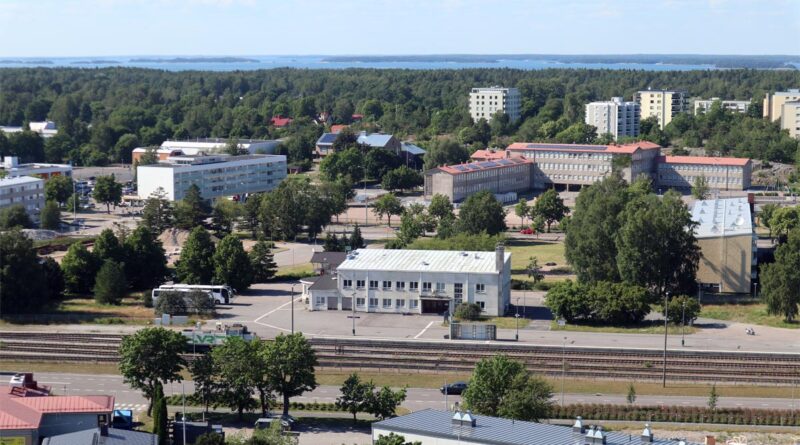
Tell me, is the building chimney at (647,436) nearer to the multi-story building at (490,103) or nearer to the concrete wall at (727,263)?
the concrete wall at (727,263)

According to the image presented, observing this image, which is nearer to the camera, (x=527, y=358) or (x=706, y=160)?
(x=527, y=358)

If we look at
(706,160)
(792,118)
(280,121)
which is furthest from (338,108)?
(706,160)

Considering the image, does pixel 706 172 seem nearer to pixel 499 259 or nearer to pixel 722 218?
pixel 722 218

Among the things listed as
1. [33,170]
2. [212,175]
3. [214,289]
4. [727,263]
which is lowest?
[214,289]

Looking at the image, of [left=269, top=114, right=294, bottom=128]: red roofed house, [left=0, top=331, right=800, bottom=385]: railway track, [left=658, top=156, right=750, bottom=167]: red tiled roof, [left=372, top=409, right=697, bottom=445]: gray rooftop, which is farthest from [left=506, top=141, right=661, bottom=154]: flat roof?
[left=372, top=409, right=697, bottom=445]: gray rooftop

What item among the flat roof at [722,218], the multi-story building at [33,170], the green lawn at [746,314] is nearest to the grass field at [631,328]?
the green lawn at [746,314]

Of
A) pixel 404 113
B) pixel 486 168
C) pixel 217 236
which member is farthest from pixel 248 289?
pixel 404 113
